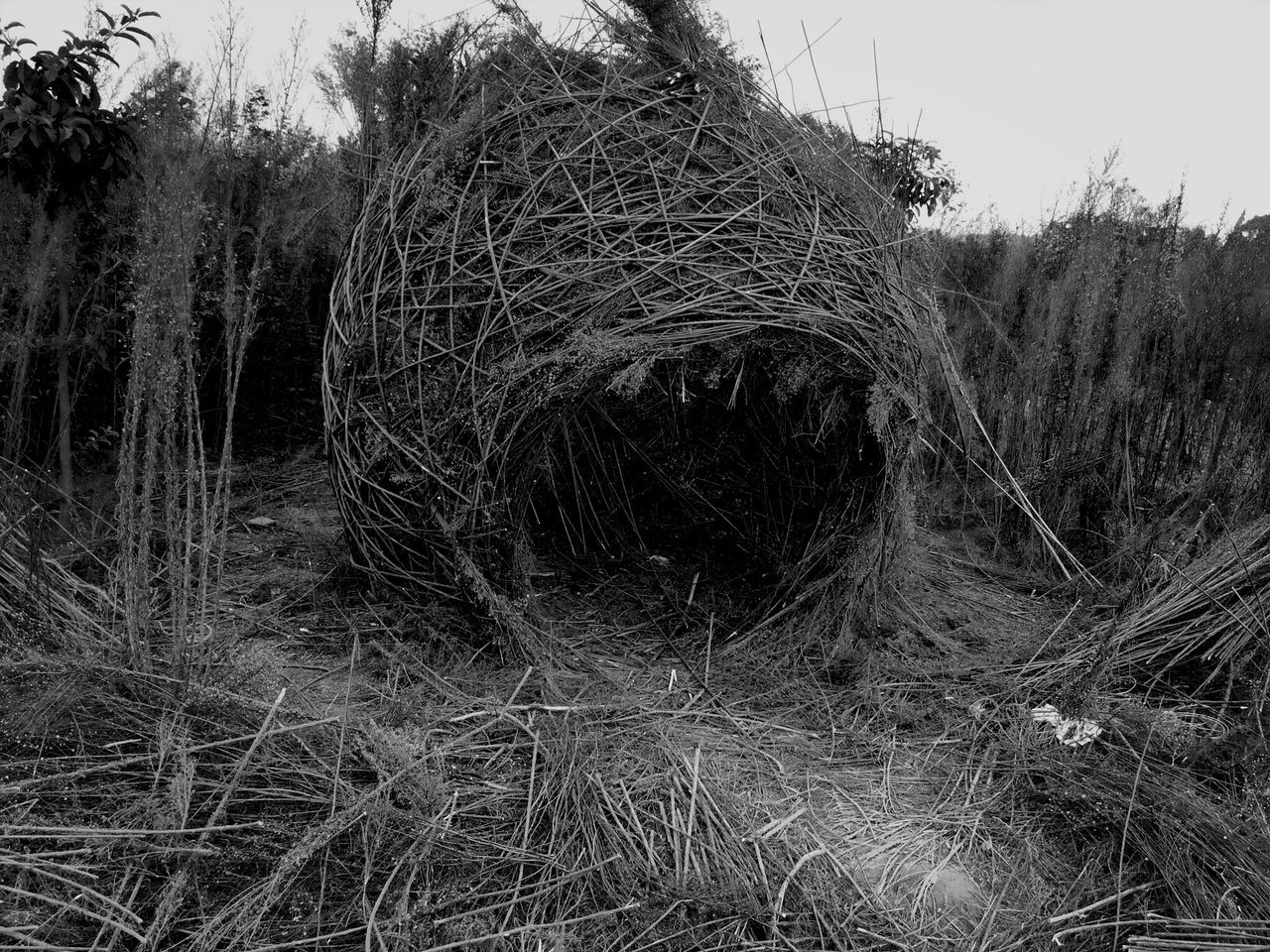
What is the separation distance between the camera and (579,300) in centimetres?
335

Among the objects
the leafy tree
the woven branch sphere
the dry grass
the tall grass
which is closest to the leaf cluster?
the leafy tree

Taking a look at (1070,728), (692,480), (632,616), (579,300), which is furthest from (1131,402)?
(579,300)

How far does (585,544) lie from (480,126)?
2181 mm

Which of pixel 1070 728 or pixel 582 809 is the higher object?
pixel 1070 728

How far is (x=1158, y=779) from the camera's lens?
2.85 meters

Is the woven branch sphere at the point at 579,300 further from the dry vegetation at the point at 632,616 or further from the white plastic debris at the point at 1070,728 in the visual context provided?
the white plastic debris at the point at 1070,728

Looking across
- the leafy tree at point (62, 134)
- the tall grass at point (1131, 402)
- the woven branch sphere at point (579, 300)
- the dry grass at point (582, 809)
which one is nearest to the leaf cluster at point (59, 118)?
the leafy tree at point (62, 134)

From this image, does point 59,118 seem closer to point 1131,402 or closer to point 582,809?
point 582,809

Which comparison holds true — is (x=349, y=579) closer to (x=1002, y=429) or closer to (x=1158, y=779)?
(x=1158, y=779)

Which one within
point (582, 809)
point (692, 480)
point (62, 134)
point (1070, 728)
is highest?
point (62, 134)

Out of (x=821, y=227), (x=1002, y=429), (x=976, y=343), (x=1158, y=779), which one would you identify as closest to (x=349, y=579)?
(x=821, y=227)

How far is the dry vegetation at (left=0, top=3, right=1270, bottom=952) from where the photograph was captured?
7.62 feet

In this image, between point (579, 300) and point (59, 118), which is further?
point (59, 118)

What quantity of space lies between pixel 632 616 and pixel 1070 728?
6.20 feet
